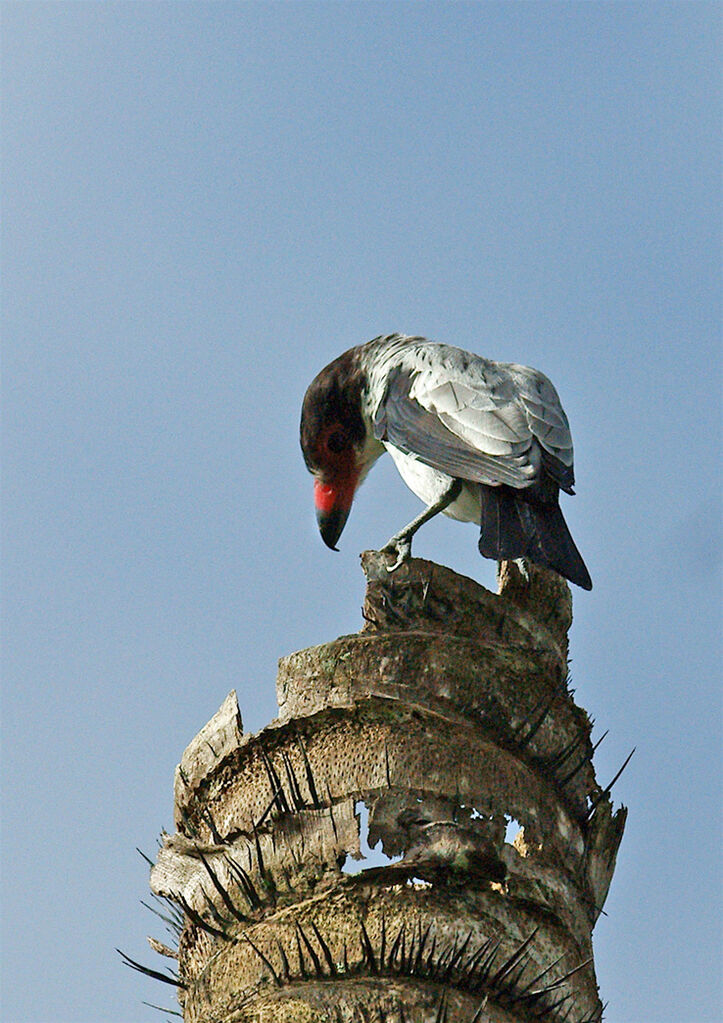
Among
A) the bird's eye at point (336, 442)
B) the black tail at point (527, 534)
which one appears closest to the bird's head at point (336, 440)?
the bird's eye at point (336, 442)

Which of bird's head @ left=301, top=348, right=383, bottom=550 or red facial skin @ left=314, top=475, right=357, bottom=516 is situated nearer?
bird's head @ left=301, top=348, right=383, bottom=550

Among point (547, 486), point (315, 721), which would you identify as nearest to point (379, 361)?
point (547, 486)

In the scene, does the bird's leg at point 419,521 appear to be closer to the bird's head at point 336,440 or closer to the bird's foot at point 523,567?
the bird's foot at point 523,567

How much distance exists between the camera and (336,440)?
775 centimetres

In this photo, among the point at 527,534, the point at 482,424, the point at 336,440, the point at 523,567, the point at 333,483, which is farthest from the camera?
the point at 333,483

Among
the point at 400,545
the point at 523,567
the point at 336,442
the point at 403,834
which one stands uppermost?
the point at 336,442

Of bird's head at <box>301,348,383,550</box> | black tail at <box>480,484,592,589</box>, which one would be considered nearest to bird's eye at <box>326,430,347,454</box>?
bird's head at <box>301,348,383,550</box>

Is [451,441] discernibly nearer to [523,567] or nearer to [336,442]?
[523,567]

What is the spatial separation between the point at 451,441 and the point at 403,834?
2861mm

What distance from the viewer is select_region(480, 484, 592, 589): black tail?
498 cm

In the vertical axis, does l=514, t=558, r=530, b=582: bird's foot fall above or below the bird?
below

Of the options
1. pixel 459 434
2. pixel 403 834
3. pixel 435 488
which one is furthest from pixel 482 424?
pixel 403 834

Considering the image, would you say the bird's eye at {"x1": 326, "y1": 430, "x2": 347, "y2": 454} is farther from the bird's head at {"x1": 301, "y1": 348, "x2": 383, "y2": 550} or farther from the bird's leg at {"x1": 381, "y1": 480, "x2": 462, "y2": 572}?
the bird's leg at {"x1": 381, "y1": 480, "x2": 462, "y2": 572}

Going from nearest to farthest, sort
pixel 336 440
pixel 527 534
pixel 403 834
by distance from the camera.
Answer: pixel 403 834
pixel 527 534
pixel 336 440
